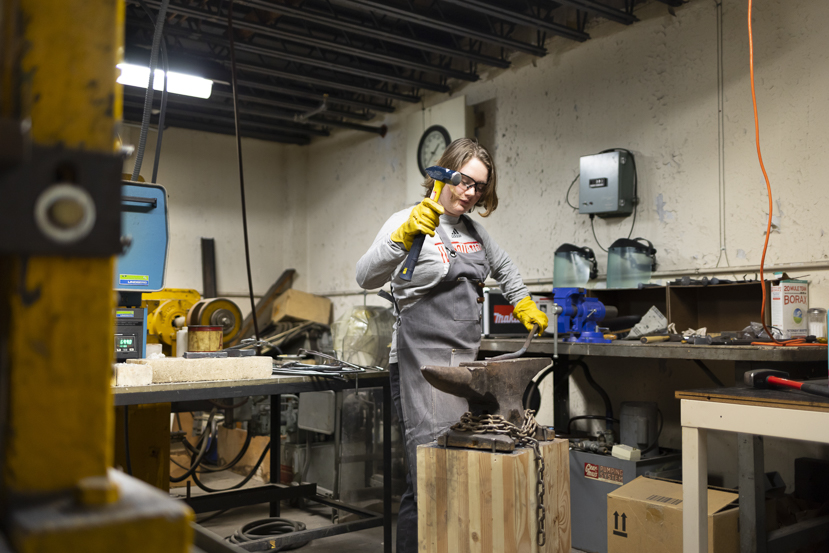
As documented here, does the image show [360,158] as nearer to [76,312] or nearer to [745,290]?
[745,290]

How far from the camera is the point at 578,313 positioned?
2.90m

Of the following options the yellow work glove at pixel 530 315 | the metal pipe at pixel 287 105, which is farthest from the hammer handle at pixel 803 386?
the metal pipe at pixel 287 105

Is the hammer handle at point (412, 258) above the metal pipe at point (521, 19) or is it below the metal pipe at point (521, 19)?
below

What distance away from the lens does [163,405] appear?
8.74 feet

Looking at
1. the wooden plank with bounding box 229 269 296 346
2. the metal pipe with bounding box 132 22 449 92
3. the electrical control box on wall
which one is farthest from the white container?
the wooden plank with bounding box 229 269 296 346

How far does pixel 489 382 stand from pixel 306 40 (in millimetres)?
2976

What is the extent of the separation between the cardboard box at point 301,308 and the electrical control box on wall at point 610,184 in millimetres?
2888

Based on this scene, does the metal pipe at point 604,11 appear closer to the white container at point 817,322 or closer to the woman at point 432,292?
the woman at point 432,292

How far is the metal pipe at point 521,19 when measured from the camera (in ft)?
11.2

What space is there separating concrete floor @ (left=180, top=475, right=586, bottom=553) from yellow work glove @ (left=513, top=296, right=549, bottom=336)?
48.6 inches

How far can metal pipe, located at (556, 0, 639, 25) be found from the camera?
3326 mm

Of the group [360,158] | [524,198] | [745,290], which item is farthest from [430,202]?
[360,158]

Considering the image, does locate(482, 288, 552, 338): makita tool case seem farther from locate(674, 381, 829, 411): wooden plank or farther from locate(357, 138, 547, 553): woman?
locate(674, 381, 829, 411): wooden plank

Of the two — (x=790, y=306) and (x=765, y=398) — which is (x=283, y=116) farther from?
(x=765, y=398)
